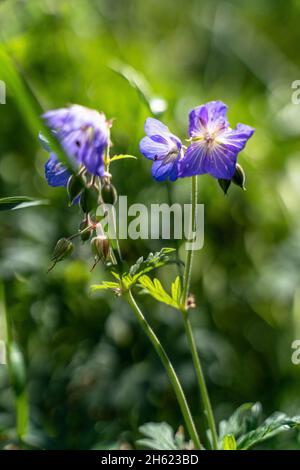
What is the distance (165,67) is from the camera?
286 centimetres

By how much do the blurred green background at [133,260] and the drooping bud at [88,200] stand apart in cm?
59

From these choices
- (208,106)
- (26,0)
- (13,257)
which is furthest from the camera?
(26,0)

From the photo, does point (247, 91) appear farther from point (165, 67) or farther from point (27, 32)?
point (27, 32)

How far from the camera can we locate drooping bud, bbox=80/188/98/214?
1026 mm

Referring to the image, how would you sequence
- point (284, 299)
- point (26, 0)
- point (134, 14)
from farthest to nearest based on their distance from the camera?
point (134, 14)
point (26, 0)
point (284, 299)

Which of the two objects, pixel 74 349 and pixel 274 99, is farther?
pixel 274 99

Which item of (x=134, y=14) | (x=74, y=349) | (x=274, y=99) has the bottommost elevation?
(x=74, y=349)

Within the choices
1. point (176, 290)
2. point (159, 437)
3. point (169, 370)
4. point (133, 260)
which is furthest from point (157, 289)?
point (133, 260)

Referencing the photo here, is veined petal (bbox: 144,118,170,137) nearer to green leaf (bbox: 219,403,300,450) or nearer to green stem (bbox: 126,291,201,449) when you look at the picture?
green stem (bbox: 126,291,201,449)

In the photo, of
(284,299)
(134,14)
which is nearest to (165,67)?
(134,14)

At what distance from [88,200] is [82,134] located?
0.37 ft

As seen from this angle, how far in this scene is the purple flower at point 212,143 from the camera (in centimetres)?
110

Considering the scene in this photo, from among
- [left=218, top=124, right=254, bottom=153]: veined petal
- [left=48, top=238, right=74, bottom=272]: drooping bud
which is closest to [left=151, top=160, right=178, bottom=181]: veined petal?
[left=218, top=124, right=254, bottom=153]: veined petal

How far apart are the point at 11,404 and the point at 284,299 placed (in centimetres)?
93
